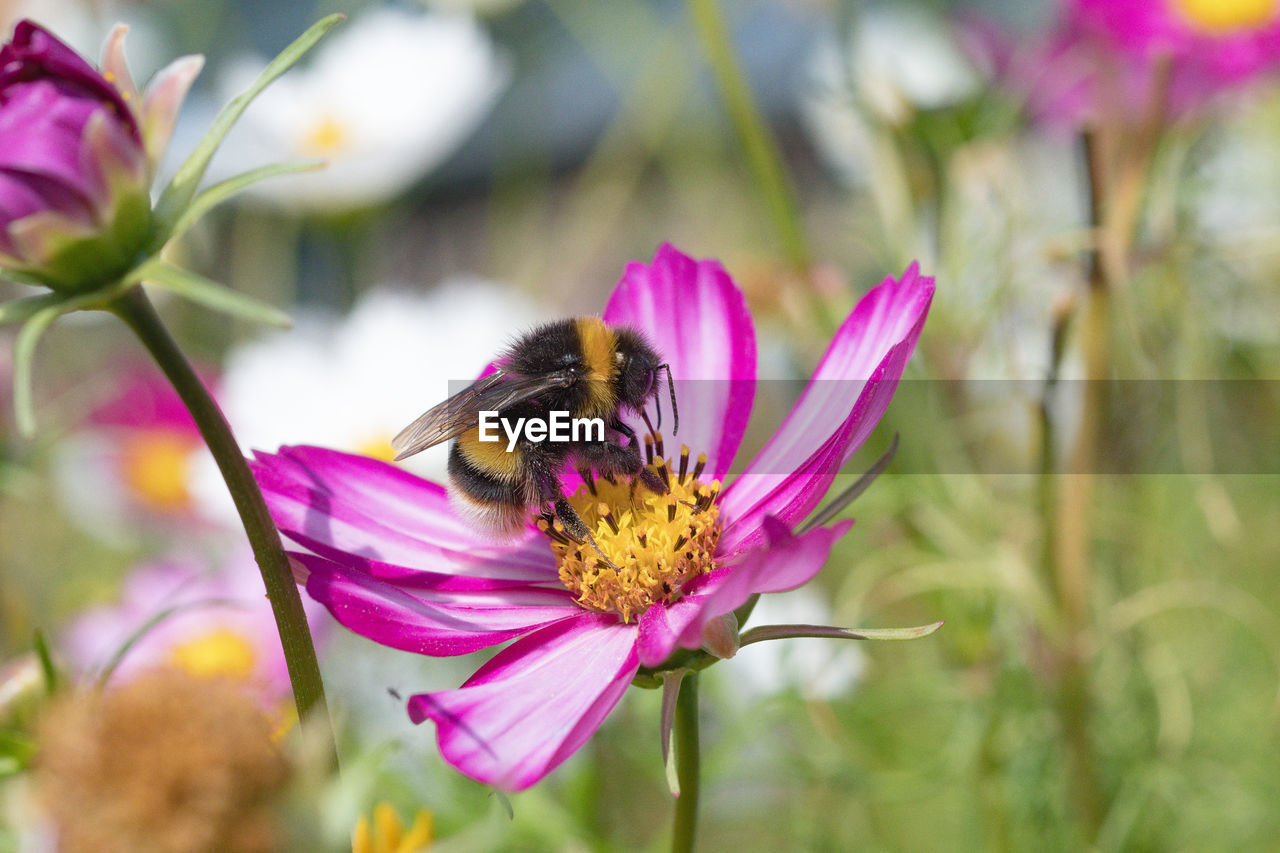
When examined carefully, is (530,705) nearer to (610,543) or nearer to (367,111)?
(610,543)

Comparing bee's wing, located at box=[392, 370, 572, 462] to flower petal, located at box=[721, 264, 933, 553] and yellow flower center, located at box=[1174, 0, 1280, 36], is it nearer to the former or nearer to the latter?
flower petal, located at box=[721, 264, 933, 553]

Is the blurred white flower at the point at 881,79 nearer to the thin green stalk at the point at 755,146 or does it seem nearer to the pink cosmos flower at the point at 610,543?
the thin green stalk at the point at 755,146

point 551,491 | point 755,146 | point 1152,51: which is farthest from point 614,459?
point 1152,51

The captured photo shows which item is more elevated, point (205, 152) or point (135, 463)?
point (205, 152)

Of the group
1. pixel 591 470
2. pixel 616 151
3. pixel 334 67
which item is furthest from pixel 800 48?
pixel 591 470

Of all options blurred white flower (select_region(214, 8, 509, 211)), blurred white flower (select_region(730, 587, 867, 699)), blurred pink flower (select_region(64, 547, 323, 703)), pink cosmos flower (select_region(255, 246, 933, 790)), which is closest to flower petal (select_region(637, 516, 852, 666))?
pink cosmos flower (select_region(255, 246, 933, 790))
